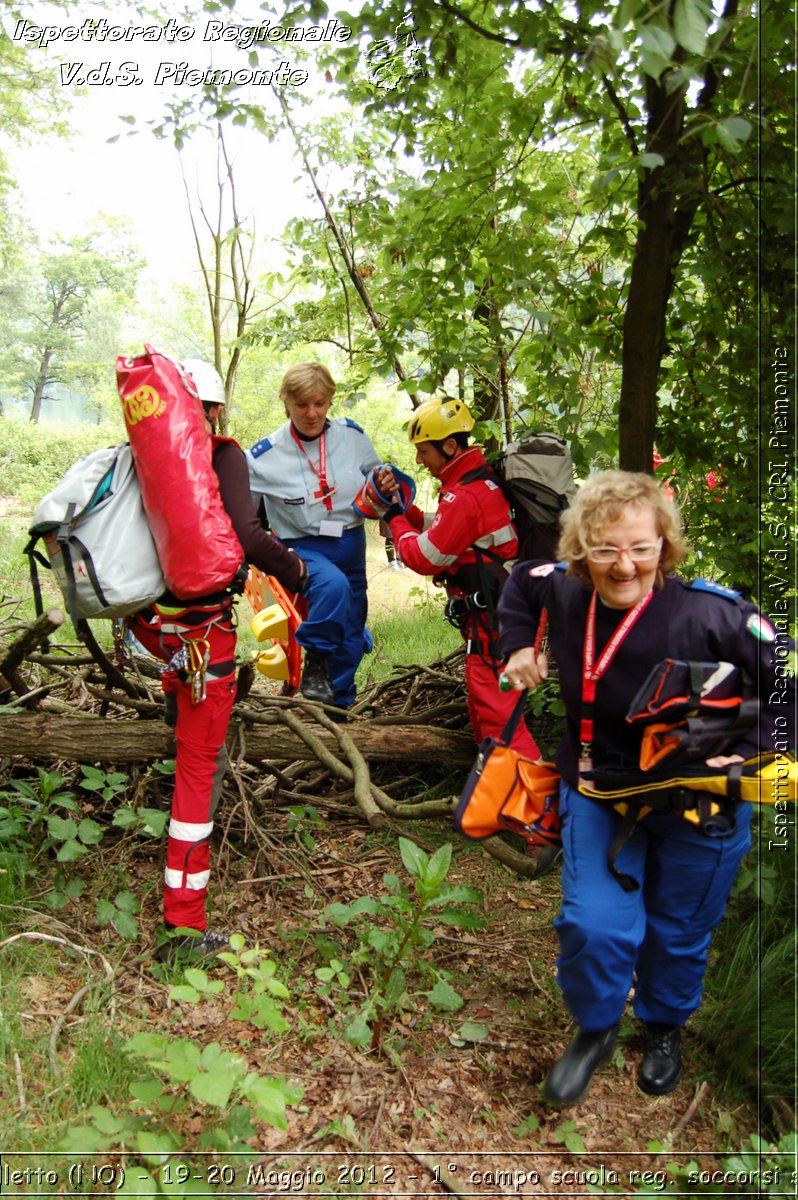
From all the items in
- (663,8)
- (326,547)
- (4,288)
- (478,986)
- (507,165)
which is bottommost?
(478,986)

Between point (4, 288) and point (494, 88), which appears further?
point (4, 288)

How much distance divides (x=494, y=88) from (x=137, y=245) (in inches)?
858

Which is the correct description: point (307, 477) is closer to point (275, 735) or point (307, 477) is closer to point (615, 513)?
point (275, 735)

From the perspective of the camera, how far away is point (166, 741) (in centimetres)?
384

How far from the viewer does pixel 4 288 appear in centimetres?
2433

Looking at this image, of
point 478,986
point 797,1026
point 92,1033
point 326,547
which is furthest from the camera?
point 326,547

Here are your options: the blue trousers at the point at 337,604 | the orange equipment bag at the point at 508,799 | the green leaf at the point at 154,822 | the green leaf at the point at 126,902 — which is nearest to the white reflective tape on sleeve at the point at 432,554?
the blue trousers at the point at 337,604

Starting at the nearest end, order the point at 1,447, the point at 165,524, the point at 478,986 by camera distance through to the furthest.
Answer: the point at 165,524
the point at 478,986
the point at 1,447

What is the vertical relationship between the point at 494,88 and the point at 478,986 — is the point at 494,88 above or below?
above

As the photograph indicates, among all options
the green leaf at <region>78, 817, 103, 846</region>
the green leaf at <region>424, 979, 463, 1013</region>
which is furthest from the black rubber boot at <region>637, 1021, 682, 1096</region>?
the green leaf at <region>78, 817, 103, 846</region>

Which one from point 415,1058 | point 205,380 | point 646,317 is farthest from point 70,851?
point 646,317

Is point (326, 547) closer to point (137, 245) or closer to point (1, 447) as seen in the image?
point (1, 447)

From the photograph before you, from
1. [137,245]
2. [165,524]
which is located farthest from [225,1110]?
[137,245]

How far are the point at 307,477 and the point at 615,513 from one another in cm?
252
